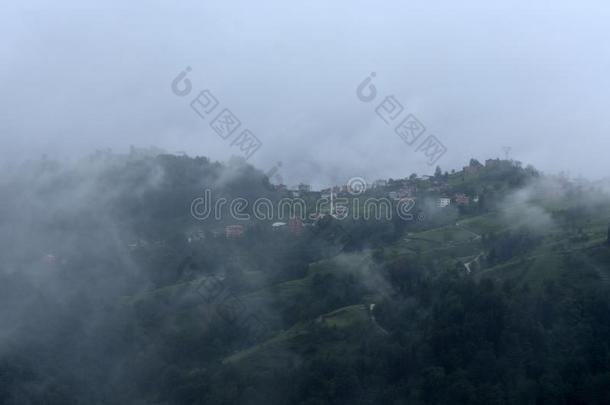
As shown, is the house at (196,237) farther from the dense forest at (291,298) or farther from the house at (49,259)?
the house at (49,259)

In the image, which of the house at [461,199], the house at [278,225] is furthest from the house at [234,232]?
the house at [461,199]

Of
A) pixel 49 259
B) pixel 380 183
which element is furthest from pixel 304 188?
pixel 49 259

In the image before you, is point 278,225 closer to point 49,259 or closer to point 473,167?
point 49,259

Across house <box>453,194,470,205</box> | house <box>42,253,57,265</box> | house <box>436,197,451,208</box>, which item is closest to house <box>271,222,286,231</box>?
house <box>436,197,451,208</box>

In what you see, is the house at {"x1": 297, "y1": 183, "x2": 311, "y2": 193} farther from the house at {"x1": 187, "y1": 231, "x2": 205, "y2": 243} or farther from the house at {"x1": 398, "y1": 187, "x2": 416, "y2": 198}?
the house at {"x1": 187, "y1": 231, "x2": 205, "y2": 243}

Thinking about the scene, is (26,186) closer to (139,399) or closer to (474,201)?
(139,399)

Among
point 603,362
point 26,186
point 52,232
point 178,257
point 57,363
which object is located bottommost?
point 603,362

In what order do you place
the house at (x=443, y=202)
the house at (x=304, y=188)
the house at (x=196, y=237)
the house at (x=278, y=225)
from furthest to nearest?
1. the house at (x=304, y=188)
2. the house at (x=443, y=202)
3. the house at (x=278, y=225)
4. the house at (x=196, y=237)

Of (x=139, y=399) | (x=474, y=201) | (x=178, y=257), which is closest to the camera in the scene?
(x=139, y=399)

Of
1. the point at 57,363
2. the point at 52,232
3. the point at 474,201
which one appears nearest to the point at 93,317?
the point at 57,363
